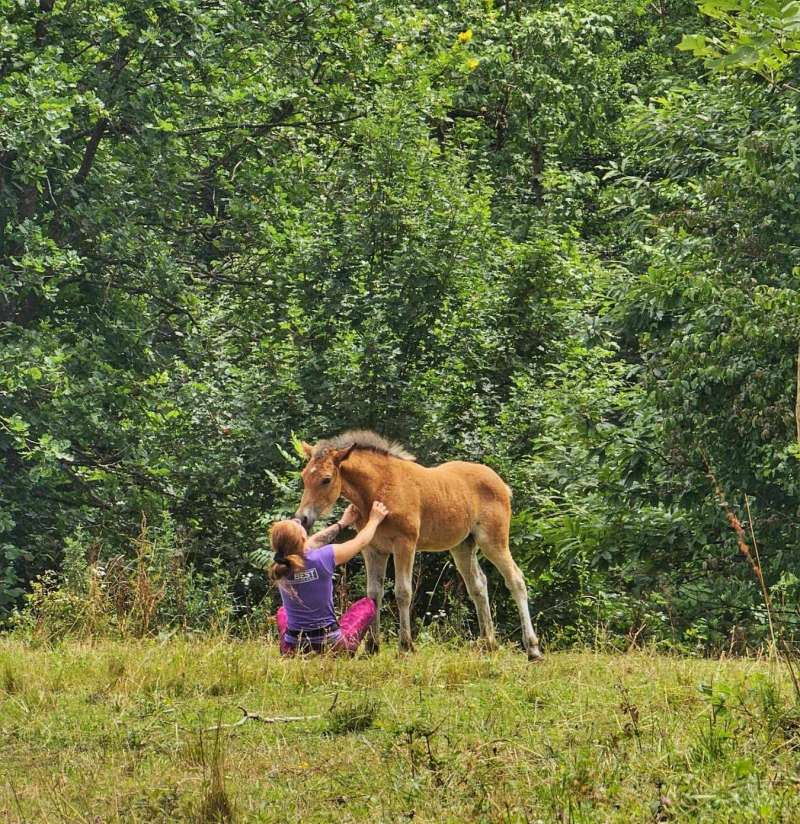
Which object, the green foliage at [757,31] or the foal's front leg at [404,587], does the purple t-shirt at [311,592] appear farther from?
the green foliage at [757,31]

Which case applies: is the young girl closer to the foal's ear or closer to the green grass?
the green grass

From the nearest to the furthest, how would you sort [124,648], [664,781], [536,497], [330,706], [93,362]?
[664,781] → [330,706] → [124,648] → [536,497] → [93,362]

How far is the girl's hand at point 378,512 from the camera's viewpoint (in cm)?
912

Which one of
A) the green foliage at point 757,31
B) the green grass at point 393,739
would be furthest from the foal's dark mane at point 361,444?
the green foliage at point 757,31

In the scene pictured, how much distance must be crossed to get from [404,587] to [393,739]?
3.36 metres

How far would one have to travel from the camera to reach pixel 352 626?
9.06 m

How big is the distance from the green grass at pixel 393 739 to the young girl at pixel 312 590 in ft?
1.11

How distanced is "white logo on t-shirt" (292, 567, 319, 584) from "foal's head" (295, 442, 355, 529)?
1.15ft

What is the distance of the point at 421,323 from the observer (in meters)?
15.1

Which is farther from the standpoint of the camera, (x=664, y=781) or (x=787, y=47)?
(x=787, y=47)

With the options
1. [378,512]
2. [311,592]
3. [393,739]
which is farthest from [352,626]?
[393,739]

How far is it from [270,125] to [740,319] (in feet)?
30.1

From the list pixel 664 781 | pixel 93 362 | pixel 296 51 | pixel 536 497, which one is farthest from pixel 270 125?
pixel 664 781

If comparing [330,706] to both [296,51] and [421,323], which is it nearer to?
[421,323]
